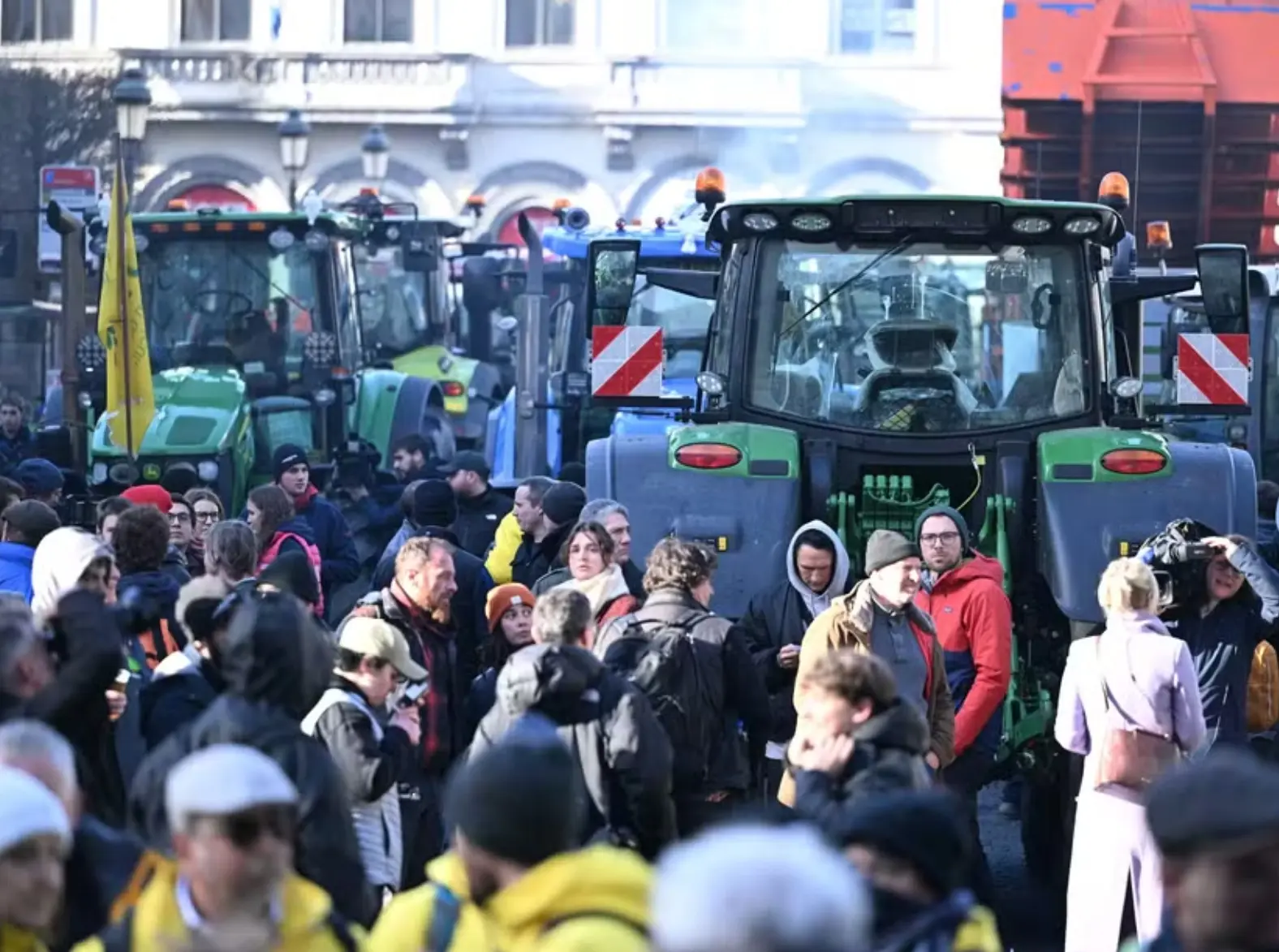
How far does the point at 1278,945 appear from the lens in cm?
409

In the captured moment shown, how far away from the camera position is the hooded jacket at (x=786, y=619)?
9.18m

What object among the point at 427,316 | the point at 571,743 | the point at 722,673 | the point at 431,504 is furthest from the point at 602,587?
the point at 427,316

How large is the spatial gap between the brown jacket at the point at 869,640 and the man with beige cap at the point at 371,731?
150 centimetres

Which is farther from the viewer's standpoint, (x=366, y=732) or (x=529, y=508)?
(x=529, y=508)

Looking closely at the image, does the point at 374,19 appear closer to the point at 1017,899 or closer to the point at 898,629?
the point at 1017,899

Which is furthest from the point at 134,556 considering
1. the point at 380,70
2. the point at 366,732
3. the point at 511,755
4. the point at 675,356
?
the point at 380,70

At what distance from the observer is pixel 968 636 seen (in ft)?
30.9

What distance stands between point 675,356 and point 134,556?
830 cm

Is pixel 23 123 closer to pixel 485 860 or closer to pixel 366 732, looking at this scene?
pixel 366 732

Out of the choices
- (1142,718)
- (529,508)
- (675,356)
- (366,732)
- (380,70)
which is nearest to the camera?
(366,732)

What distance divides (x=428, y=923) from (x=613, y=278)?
6896 mm

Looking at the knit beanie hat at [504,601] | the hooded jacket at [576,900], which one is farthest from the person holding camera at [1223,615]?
the hooded jacket at [576,900]

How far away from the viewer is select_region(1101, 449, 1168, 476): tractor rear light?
33.3 ft

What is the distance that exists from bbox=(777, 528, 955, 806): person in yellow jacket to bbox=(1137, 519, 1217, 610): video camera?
92 centimetres
